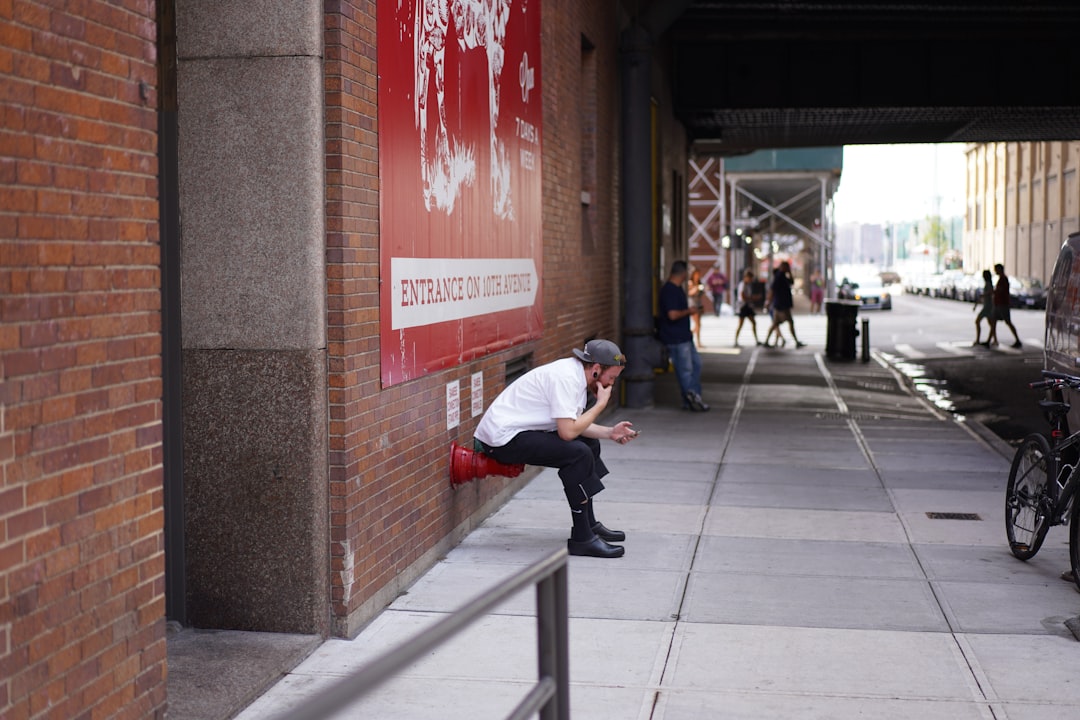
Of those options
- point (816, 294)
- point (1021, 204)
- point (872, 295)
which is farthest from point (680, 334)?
point (1021, 204)

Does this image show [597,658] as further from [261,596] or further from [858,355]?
[858,355]

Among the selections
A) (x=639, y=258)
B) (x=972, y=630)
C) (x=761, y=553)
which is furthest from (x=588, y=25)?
(x=972, y=630)

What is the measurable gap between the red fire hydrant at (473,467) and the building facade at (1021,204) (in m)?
49.4

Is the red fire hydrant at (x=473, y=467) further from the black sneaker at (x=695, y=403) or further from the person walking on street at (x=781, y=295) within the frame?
the person walking on street at (x=781, y=295)

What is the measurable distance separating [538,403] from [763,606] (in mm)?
2031

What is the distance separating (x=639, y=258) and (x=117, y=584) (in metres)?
13.3

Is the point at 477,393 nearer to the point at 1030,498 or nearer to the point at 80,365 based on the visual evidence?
the point at 1030,498

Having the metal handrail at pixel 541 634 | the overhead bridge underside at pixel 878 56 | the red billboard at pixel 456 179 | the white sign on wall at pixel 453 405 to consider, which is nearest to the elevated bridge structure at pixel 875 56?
the overhead bridge underside at pixel 878 56

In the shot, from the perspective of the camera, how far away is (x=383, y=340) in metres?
7.05

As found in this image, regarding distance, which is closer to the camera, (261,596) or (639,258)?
(261,596)

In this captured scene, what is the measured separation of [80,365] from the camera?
168 inches

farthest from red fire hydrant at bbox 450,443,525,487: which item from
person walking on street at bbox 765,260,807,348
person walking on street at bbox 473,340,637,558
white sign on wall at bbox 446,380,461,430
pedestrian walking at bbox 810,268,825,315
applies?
pedestrian walking at bbox 810,268,825,315

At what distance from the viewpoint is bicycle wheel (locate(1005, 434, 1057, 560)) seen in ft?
26.6

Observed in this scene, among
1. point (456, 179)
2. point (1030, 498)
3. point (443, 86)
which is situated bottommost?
point (1030, 498)
